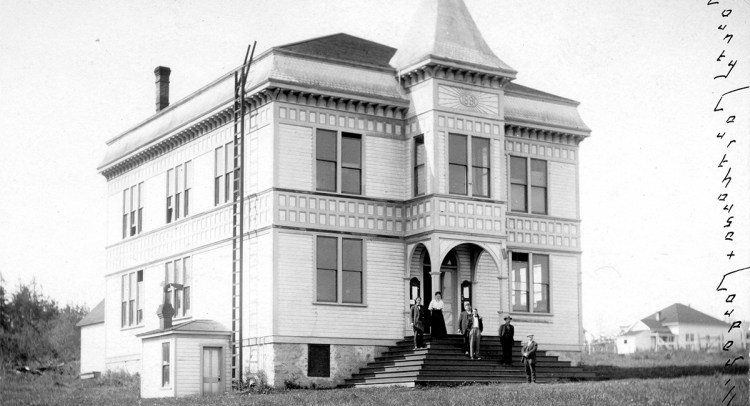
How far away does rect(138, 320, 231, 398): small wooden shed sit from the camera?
1490 inches

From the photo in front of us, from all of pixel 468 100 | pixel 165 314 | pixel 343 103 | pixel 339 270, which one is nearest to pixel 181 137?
pixel 165 314

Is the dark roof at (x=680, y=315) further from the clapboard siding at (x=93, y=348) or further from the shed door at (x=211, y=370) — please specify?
the clapboard siding at (x=93, y=348)

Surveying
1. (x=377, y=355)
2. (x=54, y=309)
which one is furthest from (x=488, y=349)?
(x=54, y=309)

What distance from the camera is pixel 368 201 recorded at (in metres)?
39.7

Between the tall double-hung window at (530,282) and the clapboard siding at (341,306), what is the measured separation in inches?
216

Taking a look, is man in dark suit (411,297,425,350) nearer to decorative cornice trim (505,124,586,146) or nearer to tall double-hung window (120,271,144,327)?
decorative cornice trim (505,124,586,146)

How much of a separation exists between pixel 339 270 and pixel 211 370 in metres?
5.28

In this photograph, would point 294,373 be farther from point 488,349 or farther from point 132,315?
point 132,315

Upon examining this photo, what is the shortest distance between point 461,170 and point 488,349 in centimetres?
601

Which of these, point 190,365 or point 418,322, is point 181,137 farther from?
point 418,322

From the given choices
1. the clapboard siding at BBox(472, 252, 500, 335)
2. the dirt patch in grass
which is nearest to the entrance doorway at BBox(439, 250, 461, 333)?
the clapboard siding at BBox(472, 252, 500, 335)

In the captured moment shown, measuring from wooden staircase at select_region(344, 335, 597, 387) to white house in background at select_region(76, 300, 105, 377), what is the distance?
18872 mm

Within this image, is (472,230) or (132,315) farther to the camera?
(132,315)

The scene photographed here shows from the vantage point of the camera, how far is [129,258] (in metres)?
49.2
